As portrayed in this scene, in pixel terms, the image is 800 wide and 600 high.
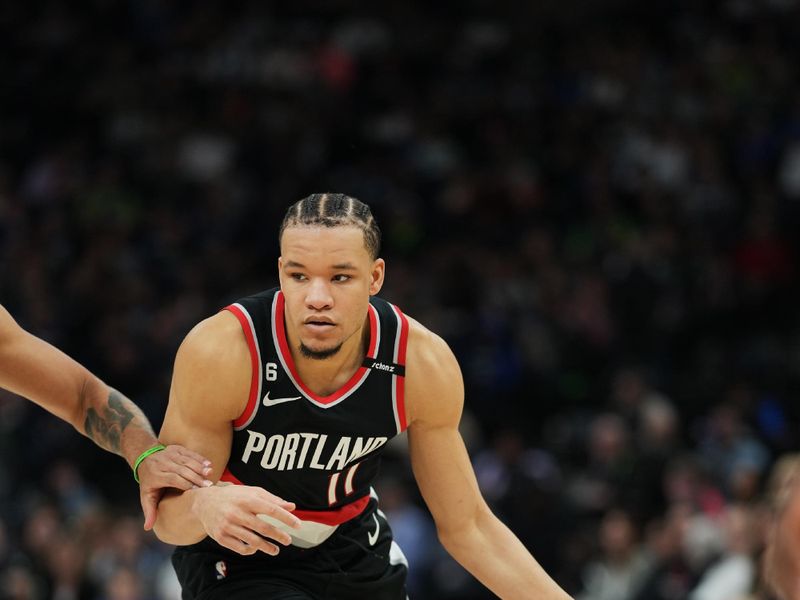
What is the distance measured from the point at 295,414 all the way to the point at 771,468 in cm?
649

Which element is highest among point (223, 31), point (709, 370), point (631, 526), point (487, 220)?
point (223, 31)

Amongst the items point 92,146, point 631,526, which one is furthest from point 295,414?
point 92,146

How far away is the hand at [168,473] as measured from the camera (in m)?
4.19

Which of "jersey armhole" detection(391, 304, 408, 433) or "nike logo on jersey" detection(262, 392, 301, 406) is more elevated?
"jersey armhole" detection(391, 304, 408, 433)

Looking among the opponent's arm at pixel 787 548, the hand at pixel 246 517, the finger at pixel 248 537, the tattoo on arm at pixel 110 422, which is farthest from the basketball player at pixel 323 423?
the opponent's arm at pixel 787 548

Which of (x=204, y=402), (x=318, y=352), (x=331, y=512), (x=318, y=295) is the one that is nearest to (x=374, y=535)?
(x=331, y=512)

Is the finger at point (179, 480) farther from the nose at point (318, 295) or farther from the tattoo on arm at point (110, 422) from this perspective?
the nose at point (318, 295)

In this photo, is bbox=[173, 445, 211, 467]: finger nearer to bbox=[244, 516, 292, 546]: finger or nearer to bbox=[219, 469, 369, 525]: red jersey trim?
bbox=[219, 469, 369, 525]: red jersey trim

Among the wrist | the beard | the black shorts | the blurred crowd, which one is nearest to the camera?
the wrist

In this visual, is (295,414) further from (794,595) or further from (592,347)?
(592,347)

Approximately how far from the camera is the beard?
173 inches

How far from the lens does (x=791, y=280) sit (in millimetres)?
12477

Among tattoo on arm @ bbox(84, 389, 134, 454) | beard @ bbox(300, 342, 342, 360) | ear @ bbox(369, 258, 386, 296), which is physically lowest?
tattoo on arm @ bbox(84, 389, 134, 454)

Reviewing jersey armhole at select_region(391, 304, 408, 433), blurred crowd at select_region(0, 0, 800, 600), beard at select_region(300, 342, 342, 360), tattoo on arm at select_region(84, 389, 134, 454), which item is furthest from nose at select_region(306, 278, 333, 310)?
blurred crowd at select_region(0, 0, 800, 600)
